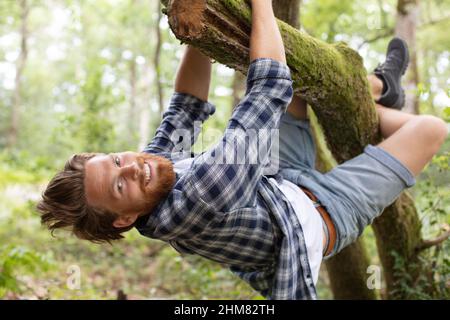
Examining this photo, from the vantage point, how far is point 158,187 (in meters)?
2.24

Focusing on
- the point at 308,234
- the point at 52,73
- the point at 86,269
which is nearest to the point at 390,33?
the point at 86,269

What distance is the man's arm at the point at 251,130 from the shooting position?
6.79 ft

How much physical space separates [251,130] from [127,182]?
628mm

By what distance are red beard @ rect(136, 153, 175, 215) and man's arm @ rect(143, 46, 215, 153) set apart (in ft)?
1.69

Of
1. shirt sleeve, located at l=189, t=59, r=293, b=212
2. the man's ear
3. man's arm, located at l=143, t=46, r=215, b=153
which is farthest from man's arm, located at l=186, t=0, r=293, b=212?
man's arm, located at l=143, t=46, r=215, b=153

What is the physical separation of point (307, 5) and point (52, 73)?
925 inches

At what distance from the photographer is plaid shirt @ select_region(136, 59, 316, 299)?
2098mm

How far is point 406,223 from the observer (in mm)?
3580

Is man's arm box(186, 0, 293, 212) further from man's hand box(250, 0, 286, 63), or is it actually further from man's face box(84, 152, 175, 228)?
man's face box(84, 152, 175, 228)

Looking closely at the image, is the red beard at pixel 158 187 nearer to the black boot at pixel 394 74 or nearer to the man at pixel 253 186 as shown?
the man at pixel 253 186

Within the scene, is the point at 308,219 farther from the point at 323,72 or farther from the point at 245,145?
the point at 323,72

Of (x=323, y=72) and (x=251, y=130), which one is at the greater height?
(x=323, y=72)

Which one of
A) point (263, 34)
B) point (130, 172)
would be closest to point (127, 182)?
point (130, 172)

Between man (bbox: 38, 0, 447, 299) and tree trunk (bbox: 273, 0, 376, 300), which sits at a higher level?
man (bbox: 38, 0, 447, 299)
